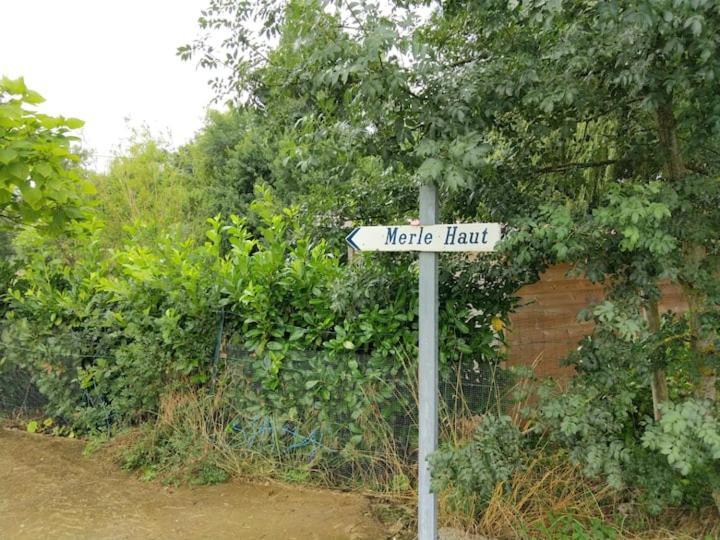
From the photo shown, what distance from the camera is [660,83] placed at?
2674 mm

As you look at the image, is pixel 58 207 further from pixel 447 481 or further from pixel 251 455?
pixel 447 481

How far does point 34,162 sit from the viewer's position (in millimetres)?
3791

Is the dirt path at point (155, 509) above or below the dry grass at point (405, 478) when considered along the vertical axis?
below

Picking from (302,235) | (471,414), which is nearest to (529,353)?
(471,414)

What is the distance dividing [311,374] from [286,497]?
0.91 meters

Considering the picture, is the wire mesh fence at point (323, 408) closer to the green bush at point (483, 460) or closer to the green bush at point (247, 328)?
the green bush at point (247, 328)

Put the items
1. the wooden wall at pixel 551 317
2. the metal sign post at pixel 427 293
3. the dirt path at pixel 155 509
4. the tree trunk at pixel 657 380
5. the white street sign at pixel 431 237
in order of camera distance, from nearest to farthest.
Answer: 1. the white street sign at pixel 431 237
2. the metal sign post at pixel 427 293
3. the tree trunk at pixel 657 380
4. the dirt path at pixel 155 509
5. the wooden wall at pixel 551 317

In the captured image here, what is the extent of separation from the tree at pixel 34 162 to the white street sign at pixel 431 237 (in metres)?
2.04

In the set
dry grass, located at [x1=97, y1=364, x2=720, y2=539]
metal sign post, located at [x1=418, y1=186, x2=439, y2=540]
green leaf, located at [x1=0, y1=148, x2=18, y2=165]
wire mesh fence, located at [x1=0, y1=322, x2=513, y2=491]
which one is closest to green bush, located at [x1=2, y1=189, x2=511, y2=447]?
wire mesh fence, located at [x1=0, y1=322, x2=513, y2=491]

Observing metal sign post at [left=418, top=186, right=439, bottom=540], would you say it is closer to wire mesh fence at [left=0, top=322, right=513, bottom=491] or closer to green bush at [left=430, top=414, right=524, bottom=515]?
green bush at [left=430, top=414, right=524, bottom=515]

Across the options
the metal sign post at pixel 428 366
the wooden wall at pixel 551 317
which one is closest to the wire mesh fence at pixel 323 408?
the metal sign post at pixel 428 366

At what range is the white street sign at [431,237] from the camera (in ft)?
9.78

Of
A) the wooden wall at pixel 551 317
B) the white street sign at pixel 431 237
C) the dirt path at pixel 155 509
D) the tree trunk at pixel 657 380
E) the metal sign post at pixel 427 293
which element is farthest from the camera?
the wooden wall at pixel 551 317

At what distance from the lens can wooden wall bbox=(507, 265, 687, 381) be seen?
5.38 metres
